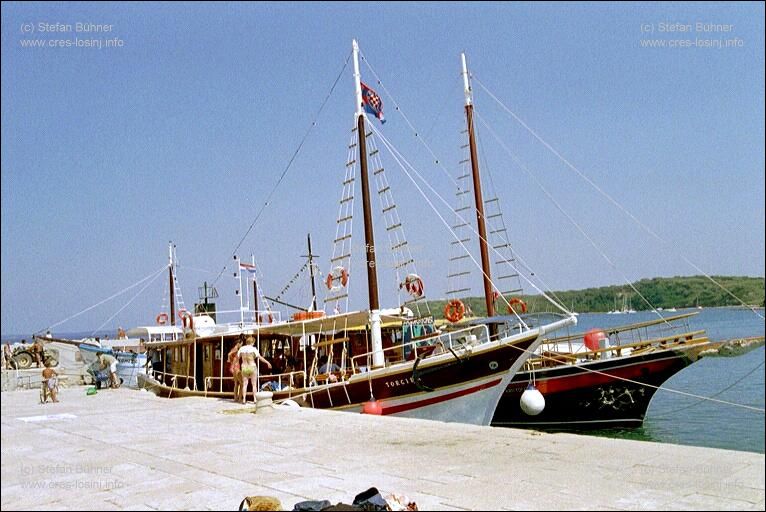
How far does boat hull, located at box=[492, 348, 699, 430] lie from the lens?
16984 millimetres

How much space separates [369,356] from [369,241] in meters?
3.20

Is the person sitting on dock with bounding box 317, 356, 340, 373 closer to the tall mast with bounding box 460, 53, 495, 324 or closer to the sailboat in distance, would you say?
the sailboat in distance

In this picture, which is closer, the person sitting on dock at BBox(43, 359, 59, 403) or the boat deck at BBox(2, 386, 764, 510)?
the boat deck at BBox(2, 386, 764, 510)

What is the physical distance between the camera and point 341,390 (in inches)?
587

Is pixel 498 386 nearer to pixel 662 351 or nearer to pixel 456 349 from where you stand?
pixel 456 349

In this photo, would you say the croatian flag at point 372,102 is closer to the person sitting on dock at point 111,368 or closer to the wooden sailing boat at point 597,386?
the wooden sailing boat at point 597,386

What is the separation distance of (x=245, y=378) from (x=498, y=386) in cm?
610

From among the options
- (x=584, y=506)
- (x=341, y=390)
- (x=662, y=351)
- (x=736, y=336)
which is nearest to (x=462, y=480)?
(x=584, y=506)

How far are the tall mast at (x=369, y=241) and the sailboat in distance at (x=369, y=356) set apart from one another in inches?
1.0

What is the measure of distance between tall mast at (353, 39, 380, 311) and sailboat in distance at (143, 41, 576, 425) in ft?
0.09

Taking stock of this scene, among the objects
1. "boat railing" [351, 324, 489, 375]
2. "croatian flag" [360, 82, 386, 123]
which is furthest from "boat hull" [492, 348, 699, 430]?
"croatian flag" [360, 82, 386, 123]

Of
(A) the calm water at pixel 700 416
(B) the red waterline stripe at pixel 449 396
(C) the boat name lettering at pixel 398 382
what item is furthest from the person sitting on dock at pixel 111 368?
(A) the calm water at pixel 700 416

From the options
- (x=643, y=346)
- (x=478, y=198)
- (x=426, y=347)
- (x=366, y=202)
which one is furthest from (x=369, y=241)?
(x=643, y=346)

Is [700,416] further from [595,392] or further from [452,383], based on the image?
[452,383]
